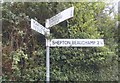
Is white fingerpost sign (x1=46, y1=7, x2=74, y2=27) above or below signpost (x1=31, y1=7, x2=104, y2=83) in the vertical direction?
above

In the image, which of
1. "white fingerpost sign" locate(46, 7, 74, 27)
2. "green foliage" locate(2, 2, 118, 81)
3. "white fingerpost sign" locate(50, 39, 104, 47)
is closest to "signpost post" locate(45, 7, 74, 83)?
"white fingerpost sign" locate(46, 7, 74, 27)

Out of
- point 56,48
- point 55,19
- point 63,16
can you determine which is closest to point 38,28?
point 55,19

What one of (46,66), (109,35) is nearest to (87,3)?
(109,35)

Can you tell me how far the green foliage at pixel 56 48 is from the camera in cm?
464

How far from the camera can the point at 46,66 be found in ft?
14.6

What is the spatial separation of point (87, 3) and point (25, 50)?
149 cm

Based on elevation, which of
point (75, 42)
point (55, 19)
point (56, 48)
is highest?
point (55, 19)

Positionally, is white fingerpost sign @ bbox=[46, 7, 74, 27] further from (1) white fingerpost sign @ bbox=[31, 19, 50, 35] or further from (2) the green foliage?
(2) the green foliage

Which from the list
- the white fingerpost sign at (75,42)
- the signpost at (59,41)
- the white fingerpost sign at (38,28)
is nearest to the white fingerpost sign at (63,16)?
the signpost at (59,41)

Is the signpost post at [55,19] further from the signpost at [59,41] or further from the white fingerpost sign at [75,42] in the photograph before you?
the white fingerpost sign at [75,42]

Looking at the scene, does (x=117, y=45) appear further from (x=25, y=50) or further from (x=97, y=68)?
(x=25, y=50)

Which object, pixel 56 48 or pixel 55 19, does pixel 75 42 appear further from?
pixel 55 19

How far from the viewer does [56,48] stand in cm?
471

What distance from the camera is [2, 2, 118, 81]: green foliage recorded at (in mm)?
4644
